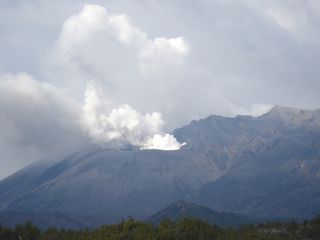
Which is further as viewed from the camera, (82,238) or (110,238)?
(82,238)

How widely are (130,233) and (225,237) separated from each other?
2709cm

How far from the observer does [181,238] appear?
509 ft

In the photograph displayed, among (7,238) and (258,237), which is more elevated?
(7,238)

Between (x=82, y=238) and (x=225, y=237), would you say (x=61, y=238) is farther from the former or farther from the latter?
(x=225, y=237)

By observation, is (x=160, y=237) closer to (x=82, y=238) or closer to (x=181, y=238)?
(x=181, y=238)

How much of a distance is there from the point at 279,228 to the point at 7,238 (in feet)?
308

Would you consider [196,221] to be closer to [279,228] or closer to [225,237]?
[225,237]

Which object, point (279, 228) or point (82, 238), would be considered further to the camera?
point (279, 228)

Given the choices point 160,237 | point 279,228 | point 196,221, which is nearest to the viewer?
point 160,237

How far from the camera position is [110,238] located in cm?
15000

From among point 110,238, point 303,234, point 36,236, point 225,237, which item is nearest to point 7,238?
point 36,236

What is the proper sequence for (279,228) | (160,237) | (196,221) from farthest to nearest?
1. (279,228)
2. (196,221)
3. (160,237)

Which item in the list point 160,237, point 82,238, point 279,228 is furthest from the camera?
point 279,228

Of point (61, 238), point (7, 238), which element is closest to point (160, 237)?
point (61, 238)
